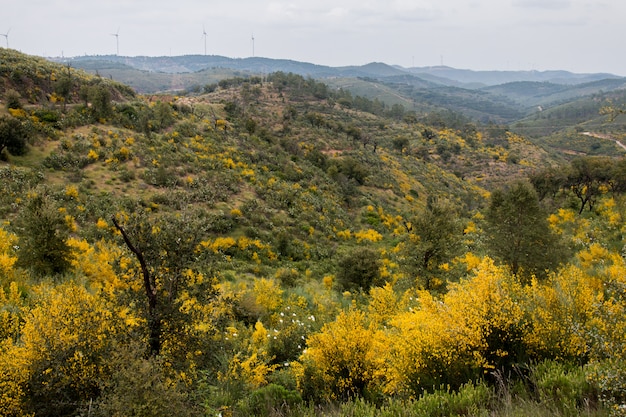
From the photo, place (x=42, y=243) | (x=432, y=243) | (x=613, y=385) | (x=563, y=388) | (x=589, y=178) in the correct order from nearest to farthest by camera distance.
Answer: (x=613, y=385) < (x=563, y=388) < (x=42, y=243) < (x=432, y=243) < (x=589, y=178)

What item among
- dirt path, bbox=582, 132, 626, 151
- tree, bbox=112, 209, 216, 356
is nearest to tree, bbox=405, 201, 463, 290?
tree, bbox=112, 209, 216, 356

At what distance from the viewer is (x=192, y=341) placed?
661 cm

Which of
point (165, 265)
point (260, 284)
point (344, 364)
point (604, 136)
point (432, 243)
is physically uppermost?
point (604, 136)

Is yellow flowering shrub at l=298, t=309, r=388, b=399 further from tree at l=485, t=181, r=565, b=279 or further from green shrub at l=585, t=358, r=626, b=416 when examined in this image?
tree at l=485, t=181, r=565, b=279

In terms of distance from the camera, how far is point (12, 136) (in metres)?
24.6

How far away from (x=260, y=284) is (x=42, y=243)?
8.08 m

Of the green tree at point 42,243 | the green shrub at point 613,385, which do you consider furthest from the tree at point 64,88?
the green shrub at point 613,385

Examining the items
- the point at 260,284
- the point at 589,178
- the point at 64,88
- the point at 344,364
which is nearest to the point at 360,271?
the point at 260,284

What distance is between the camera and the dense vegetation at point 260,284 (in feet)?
19.7

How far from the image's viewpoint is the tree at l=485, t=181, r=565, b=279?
15.5 m

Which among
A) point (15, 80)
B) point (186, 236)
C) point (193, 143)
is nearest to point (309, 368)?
point (186, 236)

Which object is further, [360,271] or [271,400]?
[360,271]

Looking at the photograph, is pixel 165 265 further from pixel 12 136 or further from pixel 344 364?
pixel 12 136

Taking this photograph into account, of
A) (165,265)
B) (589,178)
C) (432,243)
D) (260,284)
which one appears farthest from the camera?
(589,178)
